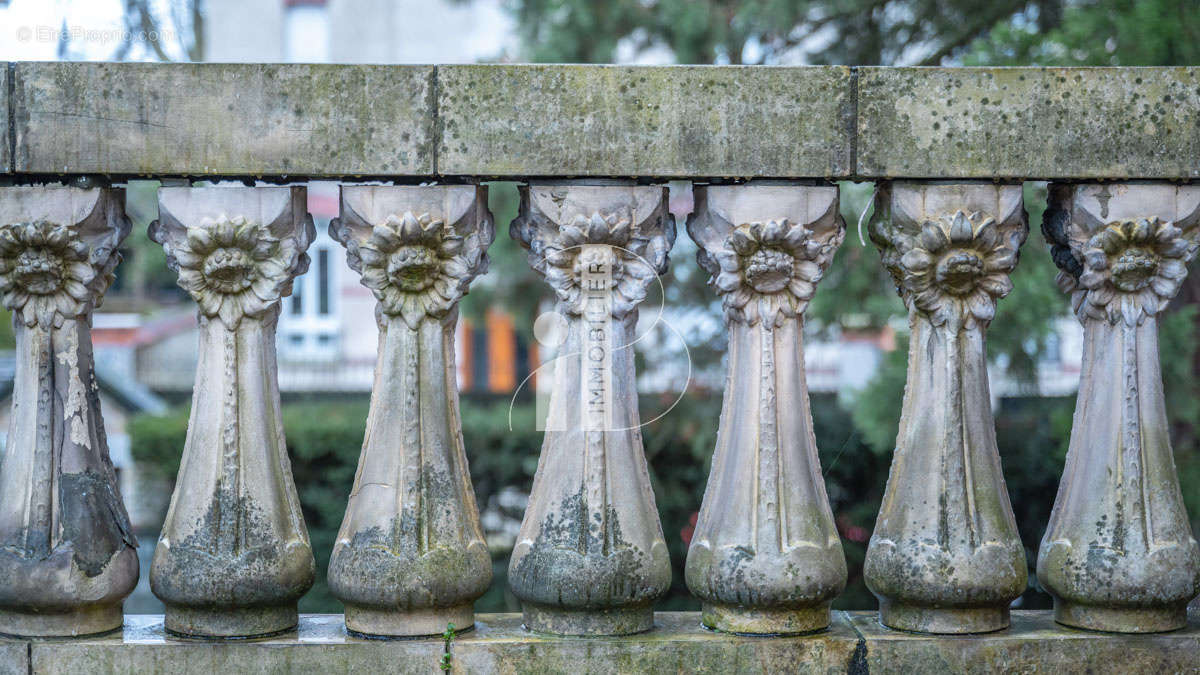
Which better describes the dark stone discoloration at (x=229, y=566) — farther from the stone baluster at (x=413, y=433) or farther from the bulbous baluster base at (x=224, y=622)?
the stone baluster at (x=413, y=433)

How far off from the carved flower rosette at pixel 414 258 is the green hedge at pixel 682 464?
3.84 metres

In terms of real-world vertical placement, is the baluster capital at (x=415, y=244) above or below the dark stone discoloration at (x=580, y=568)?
above

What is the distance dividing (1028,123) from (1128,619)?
1.26 m

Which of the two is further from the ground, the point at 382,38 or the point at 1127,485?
the point at 382,38

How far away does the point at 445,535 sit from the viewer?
10.3 ft

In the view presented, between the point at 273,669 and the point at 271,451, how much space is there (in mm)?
531

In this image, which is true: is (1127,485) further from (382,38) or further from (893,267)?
(382,38)

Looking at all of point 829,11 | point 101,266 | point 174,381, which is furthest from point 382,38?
point 101,266

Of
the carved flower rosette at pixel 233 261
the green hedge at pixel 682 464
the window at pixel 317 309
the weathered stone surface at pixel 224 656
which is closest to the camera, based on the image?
the carved flower rosette at pixel 233 261

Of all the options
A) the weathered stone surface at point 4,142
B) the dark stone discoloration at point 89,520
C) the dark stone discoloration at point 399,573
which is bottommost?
the dark stone discoloration at point 399,573

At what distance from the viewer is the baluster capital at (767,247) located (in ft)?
10.1

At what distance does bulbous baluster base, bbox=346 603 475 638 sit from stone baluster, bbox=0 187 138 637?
608mm

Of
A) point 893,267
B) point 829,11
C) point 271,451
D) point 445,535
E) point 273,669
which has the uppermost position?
point 829,11

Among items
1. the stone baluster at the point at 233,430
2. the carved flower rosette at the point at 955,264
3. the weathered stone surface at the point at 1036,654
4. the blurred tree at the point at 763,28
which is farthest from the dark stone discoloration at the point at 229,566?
the blurred tree at the point at 763,28
